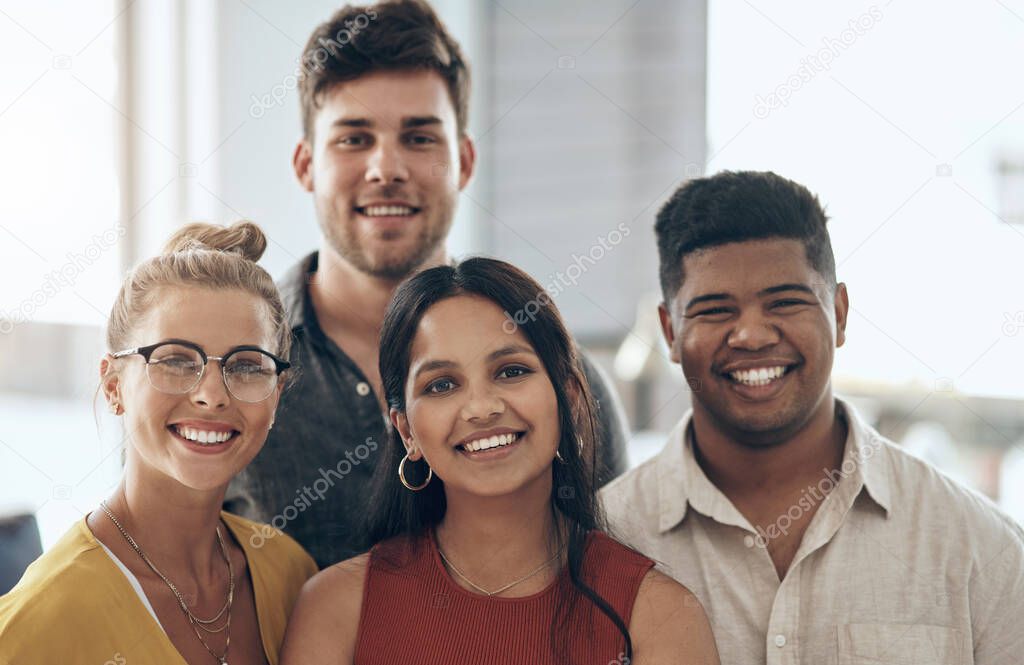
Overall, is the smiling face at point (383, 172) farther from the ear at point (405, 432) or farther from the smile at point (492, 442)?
the smile at point (492, 442)

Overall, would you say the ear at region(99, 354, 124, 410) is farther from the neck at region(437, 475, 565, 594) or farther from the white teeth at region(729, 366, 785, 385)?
the white teeth at region(729, 366, 785, 385)

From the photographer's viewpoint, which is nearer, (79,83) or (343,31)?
(343,31)

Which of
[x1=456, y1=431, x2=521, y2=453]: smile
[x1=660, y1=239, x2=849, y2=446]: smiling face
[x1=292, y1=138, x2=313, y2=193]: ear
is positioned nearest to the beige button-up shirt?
[x1=660, y1=239, x2=849, y2=446]: smiling face

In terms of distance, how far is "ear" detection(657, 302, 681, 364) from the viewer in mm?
1882

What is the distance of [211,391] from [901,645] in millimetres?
1191

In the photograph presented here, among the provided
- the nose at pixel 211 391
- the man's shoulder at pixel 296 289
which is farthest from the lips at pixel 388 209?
the nose at pixel 211 391

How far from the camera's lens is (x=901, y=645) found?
1.72 meters

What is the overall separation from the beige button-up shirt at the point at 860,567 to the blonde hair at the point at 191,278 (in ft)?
2.34

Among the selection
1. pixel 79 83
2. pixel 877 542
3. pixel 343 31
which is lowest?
pixel 877 542

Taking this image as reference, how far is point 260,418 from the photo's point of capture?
1573 millimetres

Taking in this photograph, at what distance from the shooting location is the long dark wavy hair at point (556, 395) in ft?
5.27

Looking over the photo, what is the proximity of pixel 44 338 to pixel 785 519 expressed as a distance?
214cm

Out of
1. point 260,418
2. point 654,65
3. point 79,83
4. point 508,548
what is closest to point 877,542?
point 508,548

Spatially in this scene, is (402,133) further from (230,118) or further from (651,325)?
(651,325)
